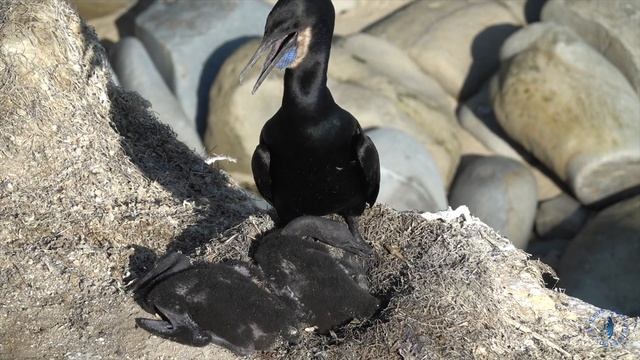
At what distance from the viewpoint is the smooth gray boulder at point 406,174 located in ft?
33.1

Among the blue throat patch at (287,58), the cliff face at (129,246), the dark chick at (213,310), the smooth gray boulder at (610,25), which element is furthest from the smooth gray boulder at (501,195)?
the dark chick at (213,310)

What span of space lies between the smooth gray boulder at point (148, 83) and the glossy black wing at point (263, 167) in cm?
564

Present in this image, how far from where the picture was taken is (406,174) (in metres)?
10.2

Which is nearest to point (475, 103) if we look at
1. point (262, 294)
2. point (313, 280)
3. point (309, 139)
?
point (309, 139)

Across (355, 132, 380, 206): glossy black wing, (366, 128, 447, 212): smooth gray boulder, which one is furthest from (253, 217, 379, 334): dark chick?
(366, 128, 447, 212): smooth gray boulder

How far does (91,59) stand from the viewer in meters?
5.95

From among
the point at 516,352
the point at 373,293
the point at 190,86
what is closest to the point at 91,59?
the point at 373,293

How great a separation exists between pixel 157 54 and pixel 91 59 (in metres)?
6.02

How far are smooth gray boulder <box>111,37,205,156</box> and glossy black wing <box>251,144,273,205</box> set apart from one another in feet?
18.5

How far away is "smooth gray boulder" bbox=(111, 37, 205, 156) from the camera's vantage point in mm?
10812

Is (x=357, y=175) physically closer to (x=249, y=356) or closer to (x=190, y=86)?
(x=249, y=356)

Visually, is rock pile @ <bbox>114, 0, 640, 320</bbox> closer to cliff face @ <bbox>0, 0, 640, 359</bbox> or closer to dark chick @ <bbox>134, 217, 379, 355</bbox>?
cliff face @ <bbox>0, 0, 640, 359</bbox>

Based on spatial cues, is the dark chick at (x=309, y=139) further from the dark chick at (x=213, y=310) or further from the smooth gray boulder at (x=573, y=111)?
the smooth gray boulder at (x=573, y=111)

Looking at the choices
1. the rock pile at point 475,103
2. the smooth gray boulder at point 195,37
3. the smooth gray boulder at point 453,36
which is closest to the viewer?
the rock pile at point 475,103
